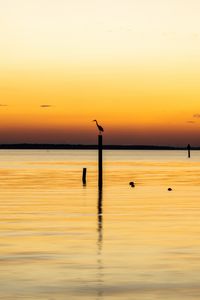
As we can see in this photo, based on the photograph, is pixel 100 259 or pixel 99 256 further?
pixel 99 256

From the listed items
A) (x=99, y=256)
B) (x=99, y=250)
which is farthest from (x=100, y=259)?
(x=99, y=250)

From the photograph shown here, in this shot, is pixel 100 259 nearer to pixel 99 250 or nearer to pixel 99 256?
pixel 99 256

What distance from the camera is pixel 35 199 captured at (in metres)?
56.4

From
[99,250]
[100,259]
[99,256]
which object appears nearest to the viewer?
[100,259]

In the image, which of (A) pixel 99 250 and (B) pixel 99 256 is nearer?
(B) pixel 99 256

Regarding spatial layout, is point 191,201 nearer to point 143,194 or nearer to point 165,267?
point 143,194

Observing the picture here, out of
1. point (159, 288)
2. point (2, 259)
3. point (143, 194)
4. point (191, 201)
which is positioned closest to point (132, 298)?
point (159, 288)

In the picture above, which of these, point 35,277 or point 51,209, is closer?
point 35,277

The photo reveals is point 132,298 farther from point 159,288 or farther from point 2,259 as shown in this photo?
point 2,259

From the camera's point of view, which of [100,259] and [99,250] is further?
[99,250]

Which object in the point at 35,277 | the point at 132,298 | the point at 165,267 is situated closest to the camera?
the point at 132,298

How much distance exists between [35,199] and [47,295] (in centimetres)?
3638

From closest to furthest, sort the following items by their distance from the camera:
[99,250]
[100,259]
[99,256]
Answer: [100,259], [99,256], [99,250]

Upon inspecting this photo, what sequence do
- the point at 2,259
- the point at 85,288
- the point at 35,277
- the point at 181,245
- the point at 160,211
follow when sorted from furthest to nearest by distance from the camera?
the point at 160,211, the point at 181,245, the point at 2,259, the point at 35,277, the point at 85,288
